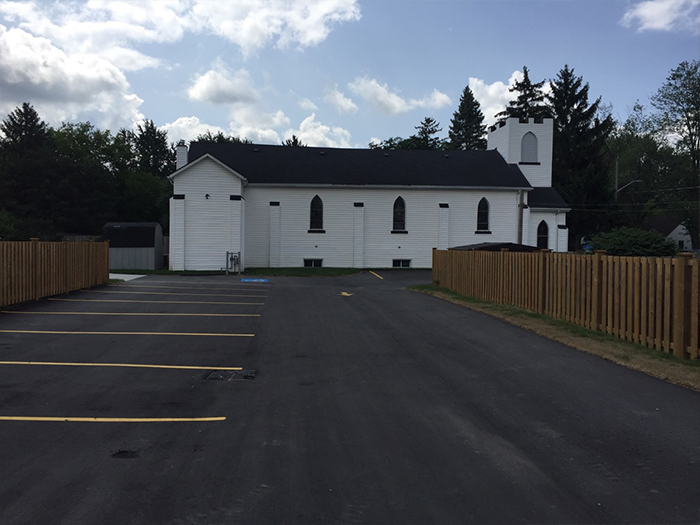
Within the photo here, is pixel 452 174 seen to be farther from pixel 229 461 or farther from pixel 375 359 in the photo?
pixel 229 461

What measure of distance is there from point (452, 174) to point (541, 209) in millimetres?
7148

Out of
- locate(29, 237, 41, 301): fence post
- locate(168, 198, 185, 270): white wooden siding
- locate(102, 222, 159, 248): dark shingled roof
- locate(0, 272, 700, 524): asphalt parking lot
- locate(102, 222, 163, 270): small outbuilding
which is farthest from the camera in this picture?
locate(102, 222, 159, 248): dark shingled roof

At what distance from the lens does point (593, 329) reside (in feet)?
38.4

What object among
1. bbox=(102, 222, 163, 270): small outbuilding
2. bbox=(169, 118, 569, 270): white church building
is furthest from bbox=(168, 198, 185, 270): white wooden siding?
bbox=(102, 222, 163, 270): small outbuilding

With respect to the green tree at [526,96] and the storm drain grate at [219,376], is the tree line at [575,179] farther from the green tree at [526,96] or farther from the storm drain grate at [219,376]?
the storm drain grate at [219,376]

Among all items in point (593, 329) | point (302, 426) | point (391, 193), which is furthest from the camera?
point (391, 193)

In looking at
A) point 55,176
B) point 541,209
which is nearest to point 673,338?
point 541,209

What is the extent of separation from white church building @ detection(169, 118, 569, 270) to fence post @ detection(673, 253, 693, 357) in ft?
90.5

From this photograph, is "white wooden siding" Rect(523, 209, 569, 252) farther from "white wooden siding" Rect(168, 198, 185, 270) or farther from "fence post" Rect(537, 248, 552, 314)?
"fence post" Rect(537, 248, 552, 314)

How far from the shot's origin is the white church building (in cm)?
3747

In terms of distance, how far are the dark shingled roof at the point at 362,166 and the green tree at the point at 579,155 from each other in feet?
46.9

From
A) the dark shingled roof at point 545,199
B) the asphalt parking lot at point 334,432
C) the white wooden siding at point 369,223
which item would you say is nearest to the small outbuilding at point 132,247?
the white wooden siding at point 369,223

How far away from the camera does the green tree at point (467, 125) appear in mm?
85062

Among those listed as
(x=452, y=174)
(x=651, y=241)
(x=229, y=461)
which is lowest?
(x=229, y=461)
